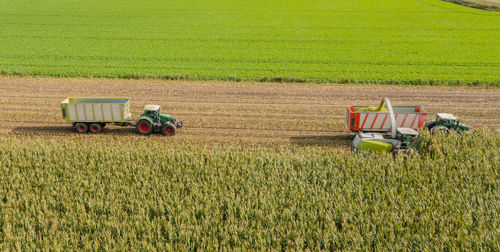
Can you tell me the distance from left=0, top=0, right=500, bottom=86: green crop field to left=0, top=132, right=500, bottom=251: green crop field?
16.1m

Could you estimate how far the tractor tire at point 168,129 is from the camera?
19.4 m

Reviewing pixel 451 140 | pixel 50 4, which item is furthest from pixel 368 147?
pixel 50 4

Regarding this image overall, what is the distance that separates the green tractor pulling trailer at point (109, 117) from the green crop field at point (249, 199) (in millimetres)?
4244

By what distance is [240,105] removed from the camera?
80.1ft

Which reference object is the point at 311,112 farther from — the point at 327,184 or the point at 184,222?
the point at 184,222

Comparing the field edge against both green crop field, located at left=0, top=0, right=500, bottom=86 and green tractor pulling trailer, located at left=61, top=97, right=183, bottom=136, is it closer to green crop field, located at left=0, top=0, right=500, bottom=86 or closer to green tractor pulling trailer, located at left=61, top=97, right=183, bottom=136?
green crop field, located at left=0, top=0, right=500, bottom=86

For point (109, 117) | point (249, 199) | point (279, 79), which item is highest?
point (279, 79)

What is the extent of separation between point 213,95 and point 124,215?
623 inches

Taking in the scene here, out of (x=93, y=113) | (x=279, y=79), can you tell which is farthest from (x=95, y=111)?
(x=279, y=79)

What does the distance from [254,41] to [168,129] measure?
23.0 m

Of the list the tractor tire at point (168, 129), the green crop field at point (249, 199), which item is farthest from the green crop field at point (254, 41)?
the green crop field at point (249, 199)

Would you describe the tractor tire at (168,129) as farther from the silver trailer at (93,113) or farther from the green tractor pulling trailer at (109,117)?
the silver trailer at (93,113)

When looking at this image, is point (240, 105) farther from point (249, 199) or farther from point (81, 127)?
point (249, 199)

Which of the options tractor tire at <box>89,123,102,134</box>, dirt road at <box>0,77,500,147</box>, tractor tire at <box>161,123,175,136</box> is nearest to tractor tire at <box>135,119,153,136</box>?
dirt road at <box>0,77,500,147</box>
